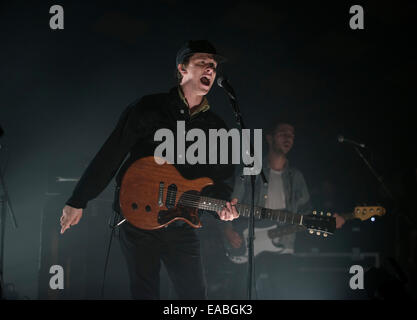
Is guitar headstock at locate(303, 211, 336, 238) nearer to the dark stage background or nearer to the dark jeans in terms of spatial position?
the dark jeans

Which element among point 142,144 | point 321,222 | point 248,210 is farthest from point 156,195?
point 321,222

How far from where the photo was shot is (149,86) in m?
6.08

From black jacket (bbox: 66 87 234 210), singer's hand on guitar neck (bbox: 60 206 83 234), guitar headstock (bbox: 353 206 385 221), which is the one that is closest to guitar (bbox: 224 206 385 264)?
guitar headstock (bbox: 353 206 385 221)

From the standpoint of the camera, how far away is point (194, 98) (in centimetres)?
383

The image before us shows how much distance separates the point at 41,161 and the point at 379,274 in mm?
4553

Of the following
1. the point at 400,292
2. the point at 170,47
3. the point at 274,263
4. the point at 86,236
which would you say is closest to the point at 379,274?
the point at 400,292

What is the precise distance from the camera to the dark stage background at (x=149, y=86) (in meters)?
5.54

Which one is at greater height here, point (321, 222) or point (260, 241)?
point (321, 222)

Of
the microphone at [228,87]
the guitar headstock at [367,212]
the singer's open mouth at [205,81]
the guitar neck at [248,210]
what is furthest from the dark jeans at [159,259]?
the guitar headstock at [367,212]

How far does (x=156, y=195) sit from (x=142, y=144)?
0.41 metres

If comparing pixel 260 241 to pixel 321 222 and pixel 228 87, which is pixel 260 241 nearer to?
pixel 321 222

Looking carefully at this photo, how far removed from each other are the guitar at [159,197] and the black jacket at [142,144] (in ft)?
0.22

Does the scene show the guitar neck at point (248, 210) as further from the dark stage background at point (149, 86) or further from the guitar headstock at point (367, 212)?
the dark stage background at point (149, 86)

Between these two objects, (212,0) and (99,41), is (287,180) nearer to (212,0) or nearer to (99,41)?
(212,0)
